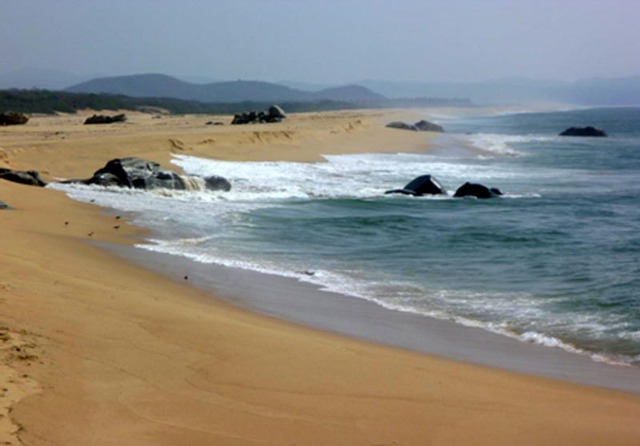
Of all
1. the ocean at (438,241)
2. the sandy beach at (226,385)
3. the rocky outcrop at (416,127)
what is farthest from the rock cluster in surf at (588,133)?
the sandy beach at (226,385)

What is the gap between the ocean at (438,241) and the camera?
35.0 feet

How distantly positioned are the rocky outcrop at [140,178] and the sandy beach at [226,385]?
1128 cm

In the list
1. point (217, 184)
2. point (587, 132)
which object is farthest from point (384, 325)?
point (587, 132)

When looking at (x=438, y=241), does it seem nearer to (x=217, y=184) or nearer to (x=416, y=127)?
(x=217, y=184)

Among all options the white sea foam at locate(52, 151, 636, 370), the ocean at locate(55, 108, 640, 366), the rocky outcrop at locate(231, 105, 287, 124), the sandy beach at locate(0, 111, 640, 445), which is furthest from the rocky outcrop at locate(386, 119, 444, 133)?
the sandy beach at locate(0, 111, 640, 445)

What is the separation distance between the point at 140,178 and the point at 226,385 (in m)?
16.0

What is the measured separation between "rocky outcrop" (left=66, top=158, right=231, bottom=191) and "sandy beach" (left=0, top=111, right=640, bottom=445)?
11282 millimetres

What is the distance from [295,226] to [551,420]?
11.8m

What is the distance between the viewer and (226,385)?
21.5ft

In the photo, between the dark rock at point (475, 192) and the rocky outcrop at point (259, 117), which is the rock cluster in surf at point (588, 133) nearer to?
the rocky outcrop at point (259, 117)

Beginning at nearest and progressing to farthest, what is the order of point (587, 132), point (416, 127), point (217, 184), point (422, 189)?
point (217, 184) → point (422, 189) → point (587, 132) → point (416, 127)

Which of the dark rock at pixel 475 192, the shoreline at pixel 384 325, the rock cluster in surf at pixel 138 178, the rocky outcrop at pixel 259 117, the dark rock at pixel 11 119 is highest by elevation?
the rocky outcrop at pixel 259 117

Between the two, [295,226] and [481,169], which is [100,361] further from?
[481,169]

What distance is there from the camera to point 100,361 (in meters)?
6.75
